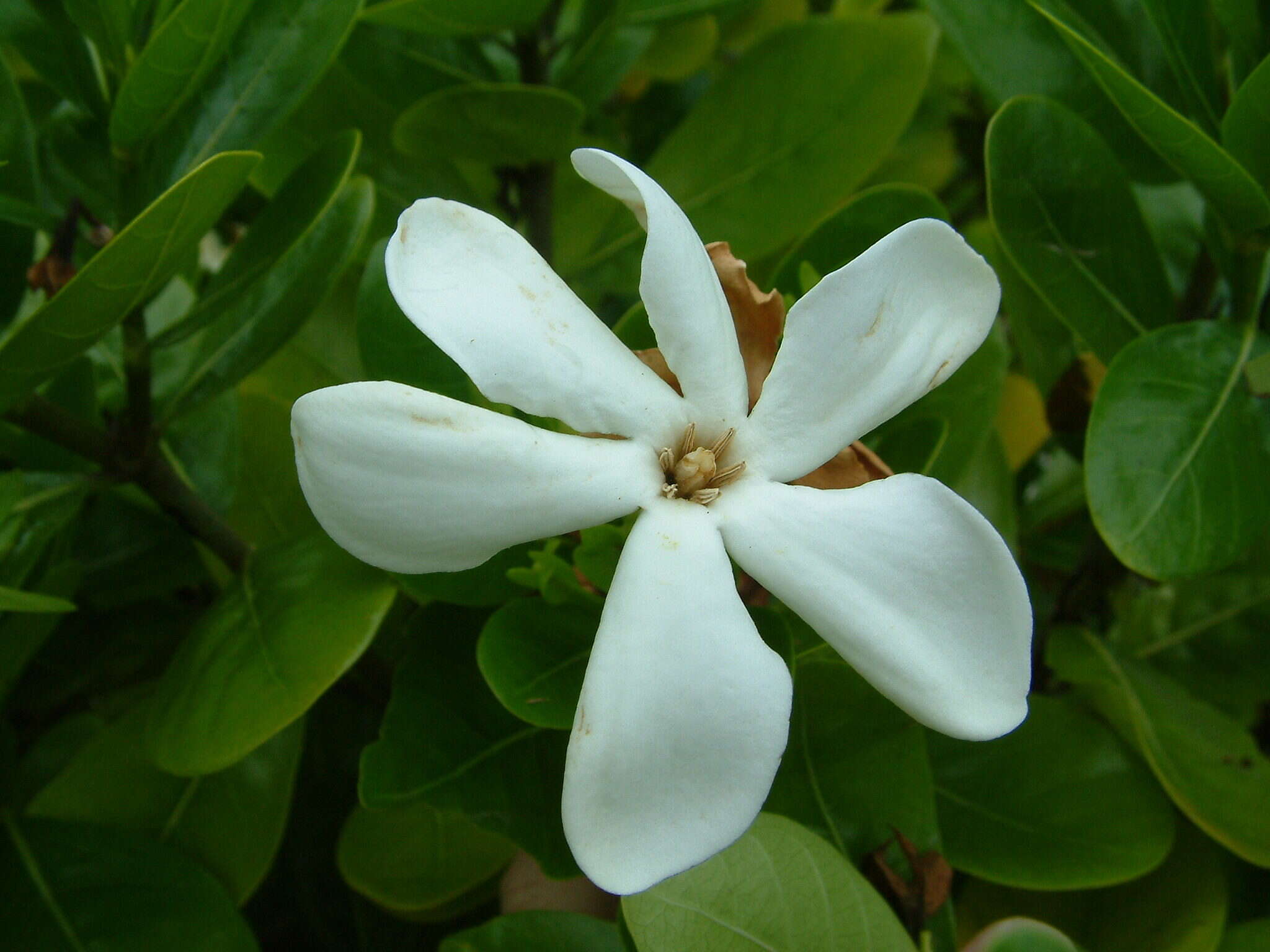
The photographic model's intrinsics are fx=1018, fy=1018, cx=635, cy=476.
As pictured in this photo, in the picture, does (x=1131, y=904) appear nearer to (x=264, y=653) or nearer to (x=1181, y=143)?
(x=1181, y=143)

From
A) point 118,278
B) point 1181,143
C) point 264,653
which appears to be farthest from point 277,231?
point 1181,143

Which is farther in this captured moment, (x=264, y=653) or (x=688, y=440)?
(x=264, y=653)

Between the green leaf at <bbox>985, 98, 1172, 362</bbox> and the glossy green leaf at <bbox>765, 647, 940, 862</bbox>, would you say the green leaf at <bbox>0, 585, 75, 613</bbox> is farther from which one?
the green leaf at <bbox>985, 98, 1172, 362</bbox>

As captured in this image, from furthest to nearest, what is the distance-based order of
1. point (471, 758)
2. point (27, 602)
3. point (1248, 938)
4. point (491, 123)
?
point (491, 123) → point (1248, 938) → point (471, 758) → point (27, 602)

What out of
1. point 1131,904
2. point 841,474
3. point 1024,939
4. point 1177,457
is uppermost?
point 841,474

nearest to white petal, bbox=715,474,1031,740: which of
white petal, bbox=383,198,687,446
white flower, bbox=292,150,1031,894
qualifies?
white flower, bbox=292,150,1031,894

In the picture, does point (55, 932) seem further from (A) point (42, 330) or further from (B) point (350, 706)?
(A) point (42, 330)
